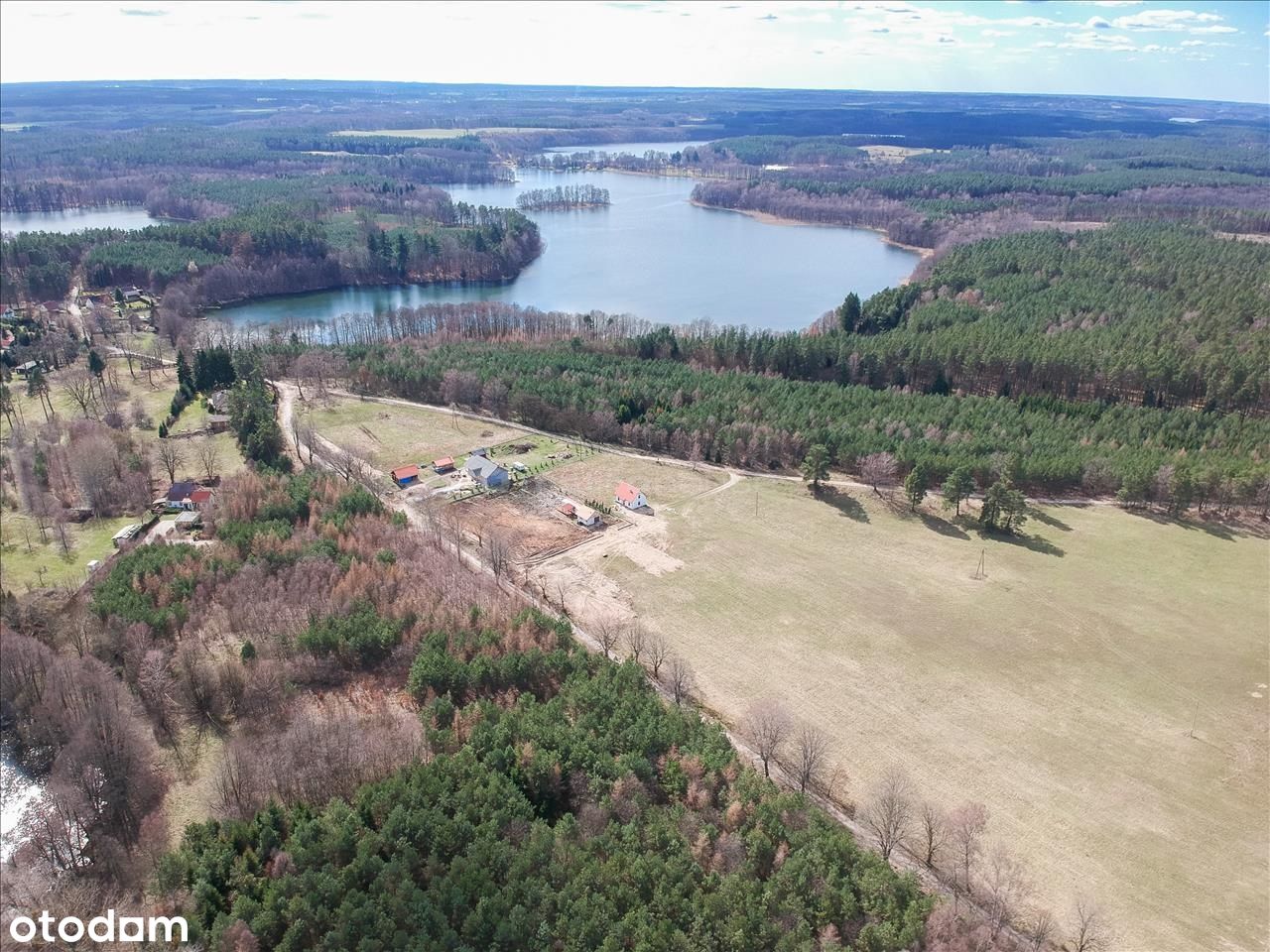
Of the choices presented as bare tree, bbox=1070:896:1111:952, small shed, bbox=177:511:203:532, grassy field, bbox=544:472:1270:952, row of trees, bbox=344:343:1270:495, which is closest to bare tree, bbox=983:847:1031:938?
grassy field, bbox=544:472:1270:952

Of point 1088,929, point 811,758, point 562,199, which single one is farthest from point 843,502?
point 562,199

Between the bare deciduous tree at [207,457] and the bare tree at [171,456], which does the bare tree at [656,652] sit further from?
the bare tree at [171,456]

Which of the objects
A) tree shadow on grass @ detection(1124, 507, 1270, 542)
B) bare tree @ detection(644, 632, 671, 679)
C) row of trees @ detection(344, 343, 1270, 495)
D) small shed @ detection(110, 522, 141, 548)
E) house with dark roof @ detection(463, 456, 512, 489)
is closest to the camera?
bare tree @ detection(644, 632, 671, 679)

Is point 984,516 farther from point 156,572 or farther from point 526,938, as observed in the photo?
point 156,572

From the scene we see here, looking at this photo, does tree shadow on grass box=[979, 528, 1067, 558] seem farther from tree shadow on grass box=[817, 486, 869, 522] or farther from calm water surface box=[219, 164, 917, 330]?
calm water surface box=[219, 164, 917, 330]

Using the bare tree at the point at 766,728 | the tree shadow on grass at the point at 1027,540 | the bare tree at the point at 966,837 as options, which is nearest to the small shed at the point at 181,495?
the bare tree at the point at 766,728

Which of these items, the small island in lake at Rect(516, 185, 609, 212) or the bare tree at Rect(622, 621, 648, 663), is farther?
the small island in lake at Rect(516, 185, 609, 212)

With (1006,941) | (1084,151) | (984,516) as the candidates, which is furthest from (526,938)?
(1084,151)
